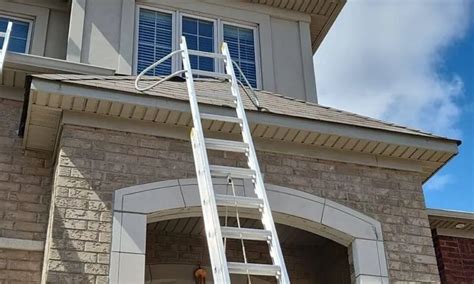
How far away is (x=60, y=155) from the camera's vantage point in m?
6.16

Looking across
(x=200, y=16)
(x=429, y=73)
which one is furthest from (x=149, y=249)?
(x=429, y=73)

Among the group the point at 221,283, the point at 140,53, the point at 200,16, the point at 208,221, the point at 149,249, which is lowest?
the point at 221,283

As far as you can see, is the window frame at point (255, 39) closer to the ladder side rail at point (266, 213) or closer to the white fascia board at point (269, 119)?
the white fascia board at point (269, 119)

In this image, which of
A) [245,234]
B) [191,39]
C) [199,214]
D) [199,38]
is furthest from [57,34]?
[245,234]

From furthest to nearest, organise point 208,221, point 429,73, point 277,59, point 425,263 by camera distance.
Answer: point 429,73 → point 277,59 → point 425,263 → point 208,221

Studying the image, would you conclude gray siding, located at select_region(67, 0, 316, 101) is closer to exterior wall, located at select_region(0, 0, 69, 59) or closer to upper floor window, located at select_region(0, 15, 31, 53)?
exterior wall, located at select_region(0, 0, 69, 59)

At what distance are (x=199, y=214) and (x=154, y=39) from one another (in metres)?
3.45

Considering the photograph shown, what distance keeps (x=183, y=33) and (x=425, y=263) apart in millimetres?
4607

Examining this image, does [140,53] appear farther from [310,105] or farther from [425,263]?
[425,263]

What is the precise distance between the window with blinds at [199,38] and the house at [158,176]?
70 cm

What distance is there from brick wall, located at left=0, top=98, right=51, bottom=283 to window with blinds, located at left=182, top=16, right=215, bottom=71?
8.95 feet

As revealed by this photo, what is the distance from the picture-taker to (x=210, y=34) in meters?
9.44

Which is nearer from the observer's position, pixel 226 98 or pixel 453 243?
pixel 226 98

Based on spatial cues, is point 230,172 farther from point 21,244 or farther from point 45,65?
point 45,65
